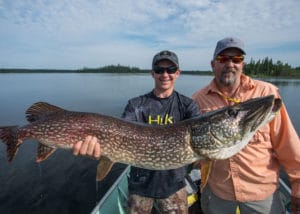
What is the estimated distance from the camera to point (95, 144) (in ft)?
8.64

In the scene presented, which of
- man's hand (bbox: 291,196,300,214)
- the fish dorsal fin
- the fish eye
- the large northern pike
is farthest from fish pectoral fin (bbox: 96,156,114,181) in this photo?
man's hand (bbox: 291,196,300,214)

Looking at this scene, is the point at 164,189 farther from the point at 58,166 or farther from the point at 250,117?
the point at 58,166

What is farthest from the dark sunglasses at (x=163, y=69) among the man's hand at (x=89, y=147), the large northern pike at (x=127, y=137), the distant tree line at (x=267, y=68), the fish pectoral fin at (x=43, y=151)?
the distant tree line at (x=267, y=68)

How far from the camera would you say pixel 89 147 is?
2617 mm

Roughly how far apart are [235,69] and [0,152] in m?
8.46

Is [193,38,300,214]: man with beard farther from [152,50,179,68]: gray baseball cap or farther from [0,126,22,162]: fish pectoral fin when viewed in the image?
[0,126,22,162]: fish pectoral fin

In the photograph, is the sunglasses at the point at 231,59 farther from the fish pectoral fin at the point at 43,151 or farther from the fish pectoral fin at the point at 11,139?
the fish pectoral fin at the point at 11,139

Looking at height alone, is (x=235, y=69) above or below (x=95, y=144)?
above

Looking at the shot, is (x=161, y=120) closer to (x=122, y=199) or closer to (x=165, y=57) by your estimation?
(x=165, y=57)

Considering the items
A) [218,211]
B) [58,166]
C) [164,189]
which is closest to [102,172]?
[164,189]

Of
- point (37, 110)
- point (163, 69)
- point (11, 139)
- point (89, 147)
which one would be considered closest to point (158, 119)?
point (163, 69)

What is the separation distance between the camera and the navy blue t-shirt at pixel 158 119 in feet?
9.46

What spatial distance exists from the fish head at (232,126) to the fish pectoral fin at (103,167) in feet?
3.14

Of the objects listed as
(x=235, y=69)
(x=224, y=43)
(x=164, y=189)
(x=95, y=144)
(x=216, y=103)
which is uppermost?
(x=224, y=43)
